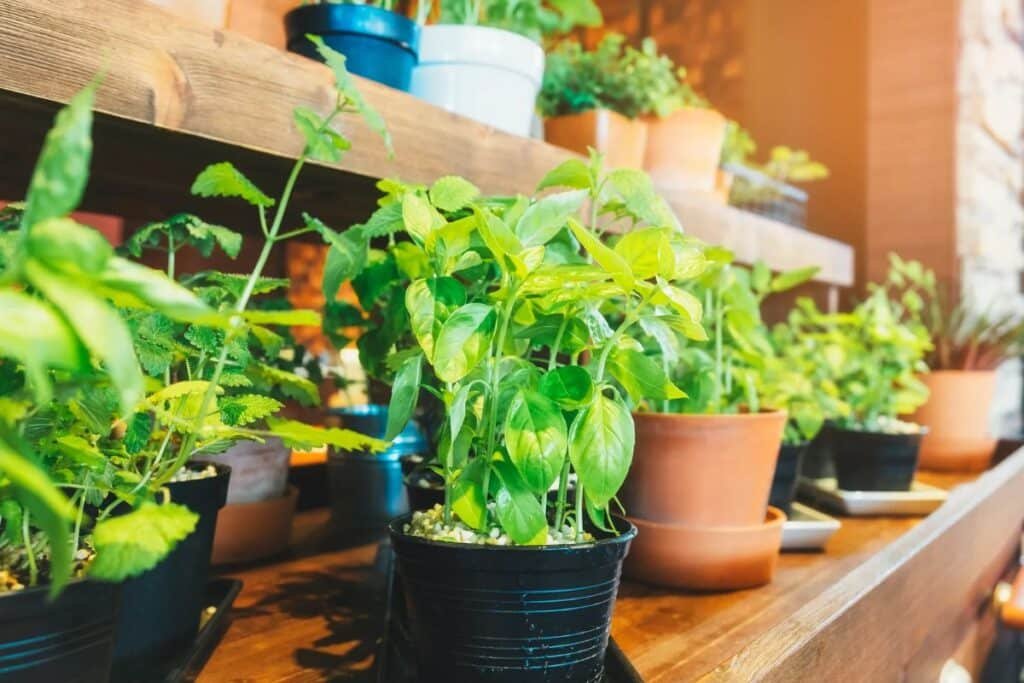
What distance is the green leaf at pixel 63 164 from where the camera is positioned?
1.05ft

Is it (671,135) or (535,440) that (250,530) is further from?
(671,135)

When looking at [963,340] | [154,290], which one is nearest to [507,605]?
[154,290]

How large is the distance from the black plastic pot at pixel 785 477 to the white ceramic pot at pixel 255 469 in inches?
29.6

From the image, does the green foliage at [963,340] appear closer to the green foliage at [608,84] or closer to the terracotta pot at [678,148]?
the terracotta pot at [678,148]

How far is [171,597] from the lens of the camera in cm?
71

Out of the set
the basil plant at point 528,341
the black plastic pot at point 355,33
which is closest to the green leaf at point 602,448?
→ the basil plant at point 528,341

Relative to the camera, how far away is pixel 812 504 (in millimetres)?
1465

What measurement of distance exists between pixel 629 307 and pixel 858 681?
1.63 ft

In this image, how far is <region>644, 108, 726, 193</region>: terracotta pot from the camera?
4.60 feet

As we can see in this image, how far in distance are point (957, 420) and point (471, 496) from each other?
1750 millimetres

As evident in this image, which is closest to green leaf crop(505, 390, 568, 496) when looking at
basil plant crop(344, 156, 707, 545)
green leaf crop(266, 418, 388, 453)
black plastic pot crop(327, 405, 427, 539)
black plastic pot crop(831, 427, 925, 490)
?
basil plant crop(344, 156, 707, 545)

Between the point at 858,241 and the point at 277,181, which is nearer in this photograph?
the point at 277,181

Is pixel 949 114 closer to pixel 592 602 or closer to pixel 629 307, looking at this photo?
pixel 629 307

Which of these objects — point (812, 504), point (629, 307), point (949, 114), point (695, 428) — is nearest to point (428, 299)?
point (629, 307)
